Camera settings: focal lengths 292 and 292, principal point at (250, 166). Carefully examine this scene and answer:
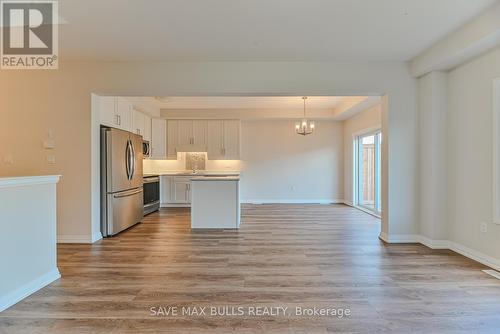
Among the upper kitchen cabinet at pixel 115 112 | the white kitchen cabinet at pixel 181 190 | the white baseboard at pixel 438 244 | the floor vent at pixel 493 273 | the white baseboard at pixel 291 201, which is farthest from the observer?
the white baseboard at pixel 291 201

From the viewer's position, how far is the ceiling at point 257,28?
2760 mm

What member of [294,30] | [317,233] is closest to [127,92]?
[294,30]

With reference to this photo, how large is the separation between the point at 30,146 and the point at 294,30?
3957mm

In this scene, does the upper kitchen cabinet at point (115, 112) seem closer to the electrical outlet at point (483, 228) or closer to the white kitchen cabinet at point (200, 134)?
the white kitchen cabinet at point (200, 134)

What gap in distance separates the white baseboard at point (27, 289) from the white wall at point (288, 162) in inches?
243

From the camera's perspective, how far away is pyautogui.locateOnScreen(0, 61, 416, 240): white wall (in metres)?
4.23

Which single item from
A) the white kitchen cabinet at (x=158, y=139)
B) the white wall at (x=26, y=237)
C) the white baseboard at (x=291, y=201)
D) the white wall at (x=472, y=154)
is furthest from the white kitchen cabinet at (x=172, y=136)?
the white wall at (x=472, y=154)

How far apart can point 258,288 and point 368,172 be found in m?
5.76

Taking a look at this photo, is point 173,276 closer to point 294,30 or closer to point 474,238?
point 294,30

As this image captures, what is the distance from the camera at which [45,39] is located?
11.6ft

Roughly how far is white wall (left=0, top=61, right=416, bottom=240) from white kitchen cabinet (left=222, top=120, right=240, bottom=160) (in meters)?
3.84

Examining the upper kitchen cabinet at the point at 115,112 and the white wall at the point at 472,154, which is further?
the upper kitchen cabinet at the point at 115,112

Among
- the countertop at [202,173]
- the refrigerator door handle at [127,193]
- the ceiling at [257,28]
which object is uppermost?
the ceiling at [257,28]

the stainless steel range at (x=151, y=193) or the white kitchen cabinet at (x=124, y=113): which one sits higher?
the white kitchen cabinet at (x=124, y=113)
